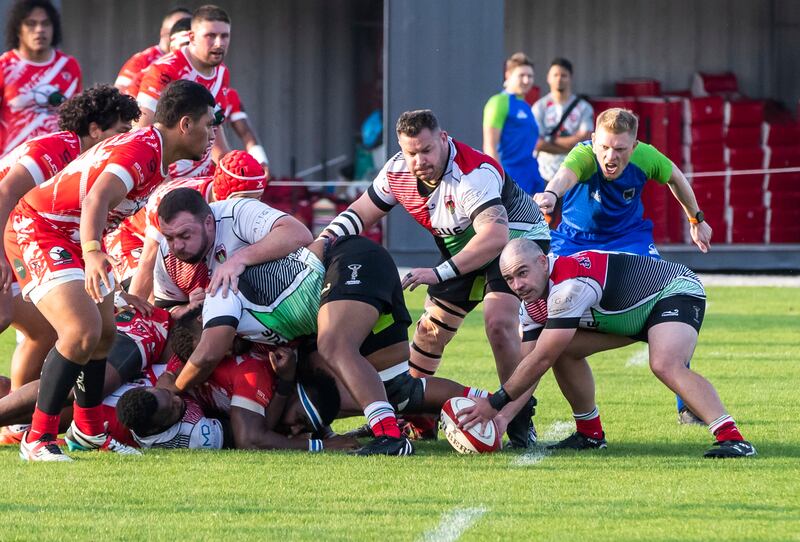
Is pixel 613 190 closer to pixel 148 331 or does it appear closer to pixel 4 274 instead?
pixel 148 331

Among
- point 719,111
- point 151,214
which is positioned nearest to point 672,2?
point 719,111

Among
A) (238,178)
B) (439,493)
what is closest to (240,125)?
(238,178)

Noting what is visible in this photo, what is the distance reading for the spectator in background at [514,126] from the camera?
1271cm

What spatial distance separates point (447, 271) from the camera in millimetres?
6949

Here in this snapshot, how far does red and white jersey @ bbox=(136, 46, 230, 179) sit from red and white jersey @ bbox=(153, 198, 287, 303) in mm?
2220

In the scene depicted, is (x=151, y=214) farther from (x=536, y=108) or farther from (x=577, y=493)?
(x=536, y=108)

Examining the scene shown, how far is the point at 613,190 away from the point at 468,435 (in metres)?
2.00

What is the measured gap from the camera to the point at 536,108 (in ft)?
47.8

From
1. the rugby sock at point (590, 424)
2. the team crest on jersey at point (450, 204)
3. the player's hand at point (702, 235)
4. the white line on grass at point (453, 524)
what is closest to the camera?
the white line on grass at point (453, 524)

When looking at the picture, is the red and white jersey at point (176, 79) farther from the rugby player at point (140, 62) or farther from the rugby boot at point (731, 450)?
the rugby boot at point (731, 450)

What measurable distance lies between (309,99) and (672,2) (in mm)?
4796

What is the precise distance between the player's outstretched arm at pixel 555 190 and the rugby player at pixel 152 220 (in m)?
1.70

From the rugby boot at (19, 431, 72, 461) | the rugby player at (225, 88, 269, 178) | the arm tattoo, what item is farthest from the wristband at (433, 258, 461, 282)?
the rugby player at (225, 88, 269, 178)

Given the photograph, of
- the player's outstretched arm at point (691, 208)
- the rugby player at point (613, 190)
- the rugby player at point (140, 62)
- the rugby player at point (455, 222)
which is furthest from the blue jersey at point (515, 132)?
the rugby player at point (455, 222)
